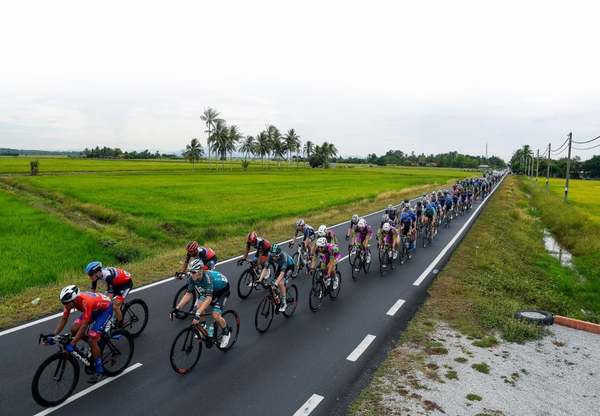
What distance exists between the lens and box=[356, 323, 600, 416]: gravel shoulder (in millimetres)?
6090

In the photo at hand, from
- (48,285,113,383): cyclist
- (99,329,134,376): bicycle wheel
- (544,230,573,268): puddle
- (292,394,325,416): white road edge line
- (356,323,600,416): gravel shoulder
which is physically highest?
(48,285,113,383): cyclist

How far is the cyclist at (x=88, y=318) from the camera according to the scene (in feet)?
19.9

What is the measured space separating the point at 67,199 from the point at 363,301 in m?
28.7

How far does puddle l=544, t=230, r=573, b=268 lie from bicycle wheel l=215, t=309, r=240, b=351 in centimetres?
1708

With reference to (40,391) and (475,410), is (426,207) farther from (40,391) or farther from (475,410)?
(40,391)

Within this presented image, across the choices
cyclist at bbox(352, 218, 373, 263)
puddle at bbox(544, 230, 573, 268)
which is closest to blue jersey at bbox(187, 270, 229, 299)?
cyclist at bbox(352, 218, 373, 263)

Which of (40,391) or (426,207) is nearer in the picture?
(40,391)

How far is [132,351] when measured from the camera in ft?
23.4

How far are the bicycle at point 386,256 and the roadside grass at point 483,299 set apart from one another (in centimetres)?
177

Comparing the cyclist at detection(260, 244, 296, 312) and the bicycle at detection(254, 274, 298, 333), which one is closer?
the bicycle at detection(254, 274, 298, 333)

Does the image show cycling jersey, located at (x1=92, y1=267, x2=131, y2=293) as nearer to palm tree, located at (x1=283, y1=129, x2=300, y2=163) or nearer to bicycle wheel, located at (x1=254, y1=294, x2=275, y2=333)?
bicycle wheel, located at (x1=254, y1=294, x2=275, y2=333)

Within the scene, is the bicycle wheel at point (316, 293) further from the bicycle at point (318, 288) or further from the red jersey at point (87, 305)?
the red jersey at point (87, 305)

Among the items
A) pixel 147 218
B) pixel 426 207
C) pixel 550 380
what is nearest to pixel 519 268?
pixel 426 207

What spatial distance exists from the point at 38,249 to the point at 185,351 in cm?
1224
